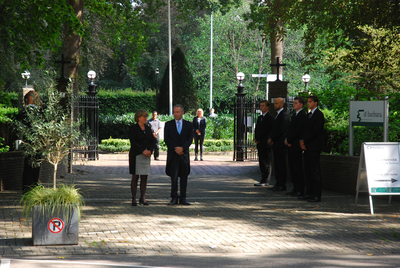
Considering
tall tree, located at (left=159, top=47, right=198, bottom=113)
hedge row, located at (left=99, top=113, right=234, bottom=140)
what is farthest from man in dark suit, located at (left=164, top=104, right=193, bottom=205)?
tall tree, located at (left=159, top=47, right=198, bottom=113)

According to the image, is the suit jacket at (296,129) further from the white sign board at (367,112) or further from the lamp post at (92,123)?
the lamp post at (92,123)

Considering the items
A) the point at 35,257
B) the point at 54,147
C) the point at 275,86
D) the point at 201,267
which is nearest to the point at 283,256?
the point at 201,267

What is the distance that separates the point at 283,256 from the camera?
5.59 metres

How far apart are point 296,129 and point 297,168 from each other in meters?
0.83

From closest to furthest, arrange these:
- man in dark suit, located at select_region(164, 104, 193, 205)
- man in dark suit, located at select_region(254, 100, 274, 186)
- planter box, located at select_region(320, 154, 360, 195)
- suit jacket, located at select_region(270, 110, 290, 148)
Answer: man in dark suit, located at select_region(164, 104, 193, 205)
planter box, located at select_region(320, 154, 360, 195)
suit jacket, located at select_region(270, 110, 290, 148)
man in dark suit, located at select_region(254, 100, 274, 186)

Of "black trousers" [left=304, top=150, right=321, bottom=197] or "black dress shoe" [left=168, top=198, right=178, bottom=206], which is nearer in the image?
"black dress shoe" [left=168, top=198, right=178, bottom=206]

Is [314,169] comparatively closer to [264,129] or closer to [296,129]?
[296,129]

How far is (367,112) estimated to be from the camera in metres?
9.72

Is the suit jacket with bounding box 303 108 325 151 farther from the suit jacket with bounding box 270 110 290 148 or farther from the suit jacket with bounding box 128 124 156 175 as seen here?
the suit jacket with bounding box 128 124 156 175

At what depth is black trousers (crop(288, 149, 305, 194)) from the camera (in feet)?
32.9

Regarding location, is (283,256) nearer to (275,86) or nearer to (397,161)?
(397,161)

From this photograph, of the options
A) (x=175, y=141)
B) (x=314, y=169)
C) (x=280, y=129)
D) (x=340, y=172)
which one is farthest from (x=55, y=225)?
(x=340, y=172)

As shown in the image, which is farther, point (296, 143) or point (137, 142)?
point (296, 143)

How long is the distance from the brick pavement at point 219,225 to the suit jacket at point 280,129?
1.15 m
